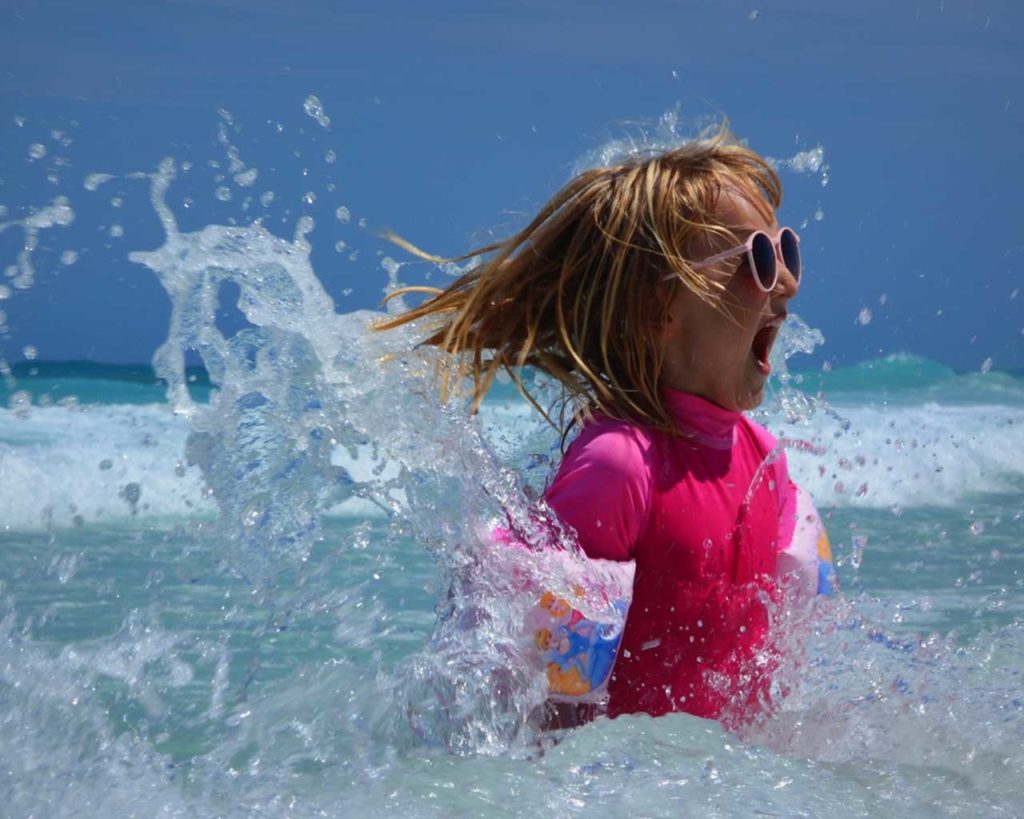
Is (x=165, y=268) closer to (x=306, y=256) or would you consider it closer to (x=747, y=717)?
(x=306, y=256)

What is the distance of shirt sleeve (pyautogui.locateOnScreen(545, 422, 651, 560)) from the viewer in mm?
2119

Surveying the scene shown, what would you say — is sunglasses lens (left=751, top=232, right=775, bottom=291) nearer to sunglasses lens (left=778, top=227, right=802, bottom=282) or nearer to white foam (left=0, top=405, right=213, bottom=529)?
sunglasses lens (left=778, top=227, right=802, bottom=282)

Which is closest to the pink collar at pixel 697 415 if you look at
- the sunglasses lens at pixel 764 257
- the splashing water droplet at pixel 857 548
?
the sunglasses lens at pixel 764 257

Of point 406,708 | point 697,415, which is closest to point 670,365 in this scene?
point 697,415

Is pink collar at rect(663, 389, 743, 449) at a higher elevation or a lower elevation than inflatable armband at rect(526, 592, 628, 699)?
higher

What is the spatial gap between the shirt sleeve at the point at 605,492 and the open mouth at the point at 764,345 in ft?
1.08

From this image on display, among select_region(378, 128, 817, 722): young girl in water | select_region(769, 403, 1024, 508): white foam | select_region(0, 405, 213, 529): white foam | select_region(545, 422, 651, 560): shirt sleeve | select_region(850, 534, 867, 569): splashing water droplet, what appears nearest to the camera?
select_region(545, 422, 651, 560): shirt sleeve

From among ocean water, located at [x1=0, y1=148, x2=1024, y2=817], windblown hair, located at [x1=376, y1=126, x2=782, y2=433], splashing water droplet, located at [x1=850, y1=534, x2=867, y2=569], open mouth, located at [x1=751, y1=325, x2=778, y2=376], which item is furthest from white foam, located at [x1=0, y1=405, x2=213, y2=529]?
open mouth, located at [x1=751, y1=325, x2=778, y2=376]

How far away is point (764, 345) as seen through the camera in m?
2.41

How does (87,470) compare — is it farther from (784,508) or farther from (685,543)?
(685,543)

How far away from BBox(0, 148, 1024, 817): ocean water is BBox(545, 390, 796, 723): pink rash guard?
7cm

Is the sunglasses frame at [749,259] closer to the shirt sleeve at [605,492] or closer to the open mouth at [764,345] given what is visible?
the open mouth at [764,345]

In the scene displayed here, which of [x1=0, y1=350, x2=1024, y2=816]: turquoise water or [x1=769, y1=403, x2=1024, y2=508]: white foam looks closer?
[x1=0, y1=350, x2=1024, y2=816]: turquoise water

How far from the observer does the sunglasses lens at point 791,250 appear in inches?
94.5
